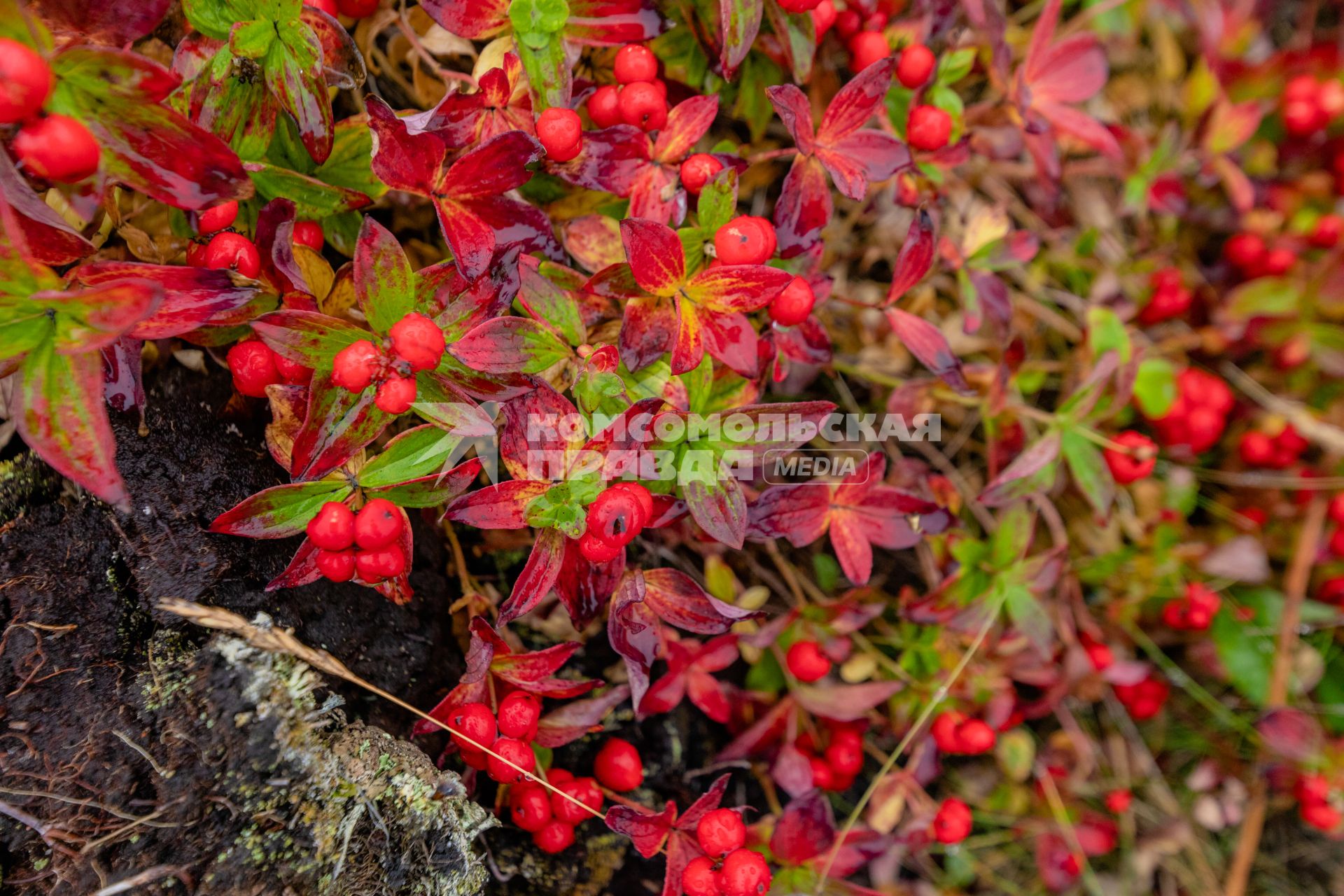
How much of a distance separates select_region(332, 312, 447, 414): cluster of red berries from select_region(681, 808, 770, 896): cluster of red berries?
44.8 inches

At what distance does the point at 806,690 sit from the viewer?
8.03 ft

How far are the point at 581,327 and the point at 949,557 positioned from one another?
1512 millimetres

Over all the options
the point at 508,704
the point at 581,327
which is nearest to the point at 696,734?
the point at 508,704

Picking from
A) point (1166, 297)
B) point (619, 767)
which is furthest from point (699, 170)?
point (1166, 297)

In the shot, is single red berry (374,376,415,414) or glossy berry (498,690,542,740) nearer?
single red berry (374,376,415,414)

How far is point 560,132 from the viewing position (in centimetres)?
175

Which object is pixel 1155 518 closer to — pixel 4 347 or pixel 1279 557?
pixel 1279 557

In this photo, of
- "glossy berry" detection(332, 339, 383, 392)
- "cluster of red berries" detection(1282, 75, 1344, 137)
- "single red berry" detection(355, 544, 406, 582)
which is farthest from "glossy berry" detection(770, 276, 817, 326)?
"cluster of red berries" detection(1282, 75, 1344, 137)

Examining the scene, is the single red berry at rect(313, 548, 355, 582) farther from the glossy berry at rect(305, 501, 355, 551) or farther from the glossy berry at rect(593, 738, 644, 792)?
the glossy berry at rect(593, 738, 644, 792)

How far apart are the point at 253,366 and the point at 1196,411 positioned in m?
3.08

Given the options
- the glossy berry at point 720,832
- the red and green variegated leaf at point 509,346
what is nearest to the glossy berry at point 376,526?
the red and green variegated leaf at point 509,346

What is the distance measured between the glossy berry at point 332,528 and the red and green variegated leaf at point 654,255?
2.55ft

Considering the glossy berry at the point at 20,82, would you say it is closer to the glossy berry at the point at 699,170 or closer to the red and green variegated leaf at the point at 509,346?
the red and green variegated leaf at the point at 509,346

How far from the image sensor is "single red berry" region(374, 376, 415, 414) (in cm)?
156
